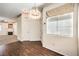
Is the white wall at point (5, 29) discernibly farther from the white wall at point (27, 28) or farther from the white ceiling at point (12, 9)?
the white ceiling at point (12, 9)

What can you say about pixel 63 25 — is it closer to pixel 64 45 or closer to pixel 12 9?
pixel 64 45

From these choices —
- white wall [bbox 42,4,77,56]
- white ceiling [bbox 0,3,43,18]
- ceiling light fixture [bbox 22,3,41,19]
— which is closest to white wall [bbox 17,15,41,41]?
ceiling light fixture [bbox 22,3,41,19]

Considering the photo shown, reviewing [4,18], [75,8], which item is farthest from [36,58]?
[75,8]

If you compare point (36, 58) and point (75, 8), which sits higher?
point (75, 8)

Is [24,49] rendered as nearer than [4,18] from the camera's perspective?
No

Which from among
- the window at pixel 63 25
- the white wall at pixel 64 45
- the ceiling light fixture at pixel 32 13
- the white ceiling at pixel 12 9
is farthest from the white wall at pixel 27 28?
the window at pixel 63 25

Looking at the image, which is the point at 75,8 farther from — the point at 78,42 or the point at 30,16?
the point at 30,16

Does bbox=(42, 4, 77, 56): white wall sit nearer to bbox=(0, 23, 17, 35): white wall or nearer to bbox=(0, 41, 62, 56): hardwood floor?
bbox=(0, 41, 62, 56): hardwood floor

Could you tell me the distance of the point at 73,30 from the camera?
2.69 m

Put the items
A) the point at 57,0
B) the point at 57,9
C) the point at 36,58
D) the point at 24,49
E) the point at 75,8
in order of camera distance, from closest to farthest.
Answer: the point at 36,58 → the point at 57,0 → the point at 75,8 → the point at 24,49 → the point at 57,9

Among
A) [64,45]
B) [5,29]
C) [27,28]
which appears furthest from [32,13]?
[64,45]

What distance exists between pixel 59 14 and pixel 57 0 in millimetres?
658

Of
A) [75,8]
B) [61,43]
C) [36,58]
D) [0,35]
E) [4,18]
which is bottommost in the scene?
[36,58]

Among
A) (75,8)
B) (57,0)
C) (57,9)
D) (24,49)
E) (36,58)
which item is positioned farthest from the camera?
(57,9)
